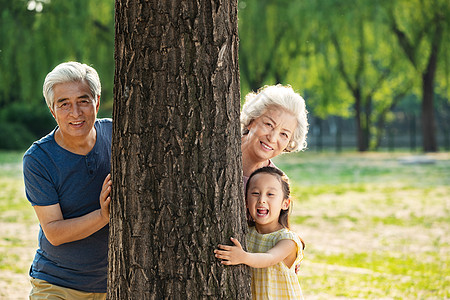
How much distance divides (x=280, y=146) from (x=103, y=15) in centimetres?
1936

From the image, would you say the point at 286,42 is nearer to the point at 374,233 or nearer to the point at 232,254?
the point at 374,233

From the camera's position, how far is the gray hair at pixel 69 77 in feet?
9.89

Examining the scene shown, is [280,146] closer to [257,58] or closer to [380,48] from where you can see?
[257,58]

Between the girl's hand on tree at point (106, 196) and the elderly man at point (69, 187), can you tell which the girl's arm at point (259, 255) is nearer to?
the girl's hand on tree at point (106, 196)

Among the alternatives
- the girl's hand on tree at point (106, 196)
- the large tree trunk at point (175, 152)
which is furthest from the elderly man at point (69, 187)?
the large tree trunk at point (175, 152)

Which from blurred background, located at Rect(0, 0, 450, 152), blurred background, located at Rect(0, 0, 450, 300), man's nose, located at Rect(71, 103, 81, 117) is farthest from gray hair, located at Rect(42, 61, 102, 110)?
blurred background, located at Rect(0, 0, 450, 152)

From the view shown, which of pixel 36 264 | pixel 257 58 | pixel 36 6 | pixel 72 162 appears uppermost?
pixel 36 6

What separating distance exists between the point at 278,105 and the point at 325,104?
2235 cm

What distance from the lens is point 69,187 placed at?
3070 millimetres

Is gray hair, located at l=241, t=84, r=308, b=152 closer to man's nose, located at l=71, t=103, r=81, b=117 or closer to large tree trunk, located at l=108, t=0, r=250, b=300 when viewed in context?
large tree trunk, located at l=108, t=0, r=250, b=300

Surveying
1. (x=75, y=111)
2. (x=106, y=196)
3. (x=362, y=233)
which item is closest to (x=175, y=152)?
(x=106, y=196)

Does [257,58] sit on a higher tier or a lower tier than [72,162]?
higher

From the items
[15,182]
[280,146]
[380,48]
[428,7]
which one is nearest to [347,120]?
[380,48]

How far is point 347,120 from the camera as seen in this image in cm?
5022
